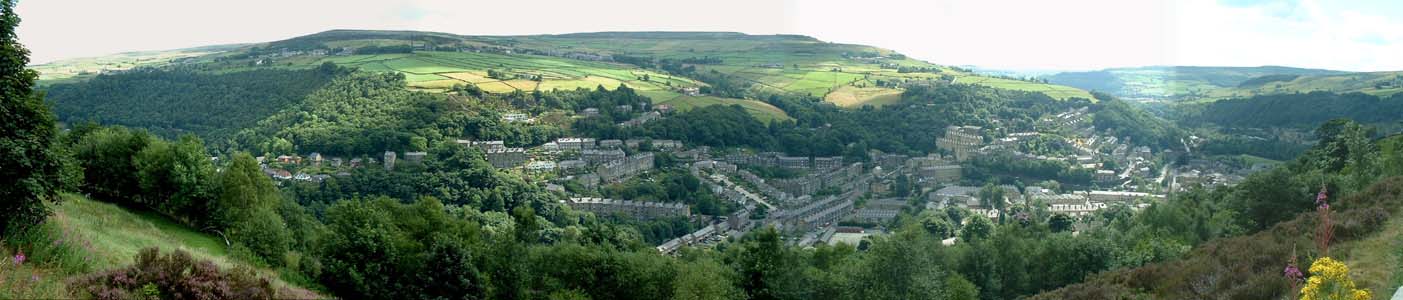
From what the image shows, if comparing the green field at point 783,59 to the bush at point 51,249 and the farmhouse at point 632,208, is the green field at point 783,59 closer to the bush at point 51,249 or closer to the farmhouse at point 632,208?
the farmhouse at point 632,208

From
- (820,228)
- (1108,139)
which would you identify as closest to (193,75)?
(820,228)

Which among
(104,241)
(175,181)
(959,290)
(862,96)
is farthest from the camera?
(862,96)

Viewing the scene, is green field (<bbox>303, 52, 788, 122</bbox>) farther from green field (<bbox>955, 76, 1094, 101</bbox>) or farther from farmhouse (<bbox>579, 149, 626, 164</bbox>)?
green field (<bbox>955, 76, 1094, 101</bbox>)

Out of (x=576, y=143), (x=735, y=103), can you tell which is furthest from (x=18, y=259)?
(x=735, y=103)

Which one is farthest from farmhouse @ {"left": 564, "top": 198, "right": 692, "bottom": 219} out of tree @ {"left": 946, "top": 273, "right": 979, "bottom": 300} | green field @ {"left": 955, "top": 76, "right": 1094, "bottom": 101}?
green field @ {"left": 955, "top": 76, "right": 1094, "bottom": 101}

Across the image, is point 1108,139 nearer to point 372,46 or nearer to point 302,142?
point 302,142

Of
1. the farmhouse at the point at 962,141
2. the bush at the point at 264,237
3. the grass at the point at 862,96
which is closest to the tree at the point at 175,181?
the bush at the point at 264,237

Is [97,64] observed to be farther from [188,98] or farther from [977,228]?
[977,228]
